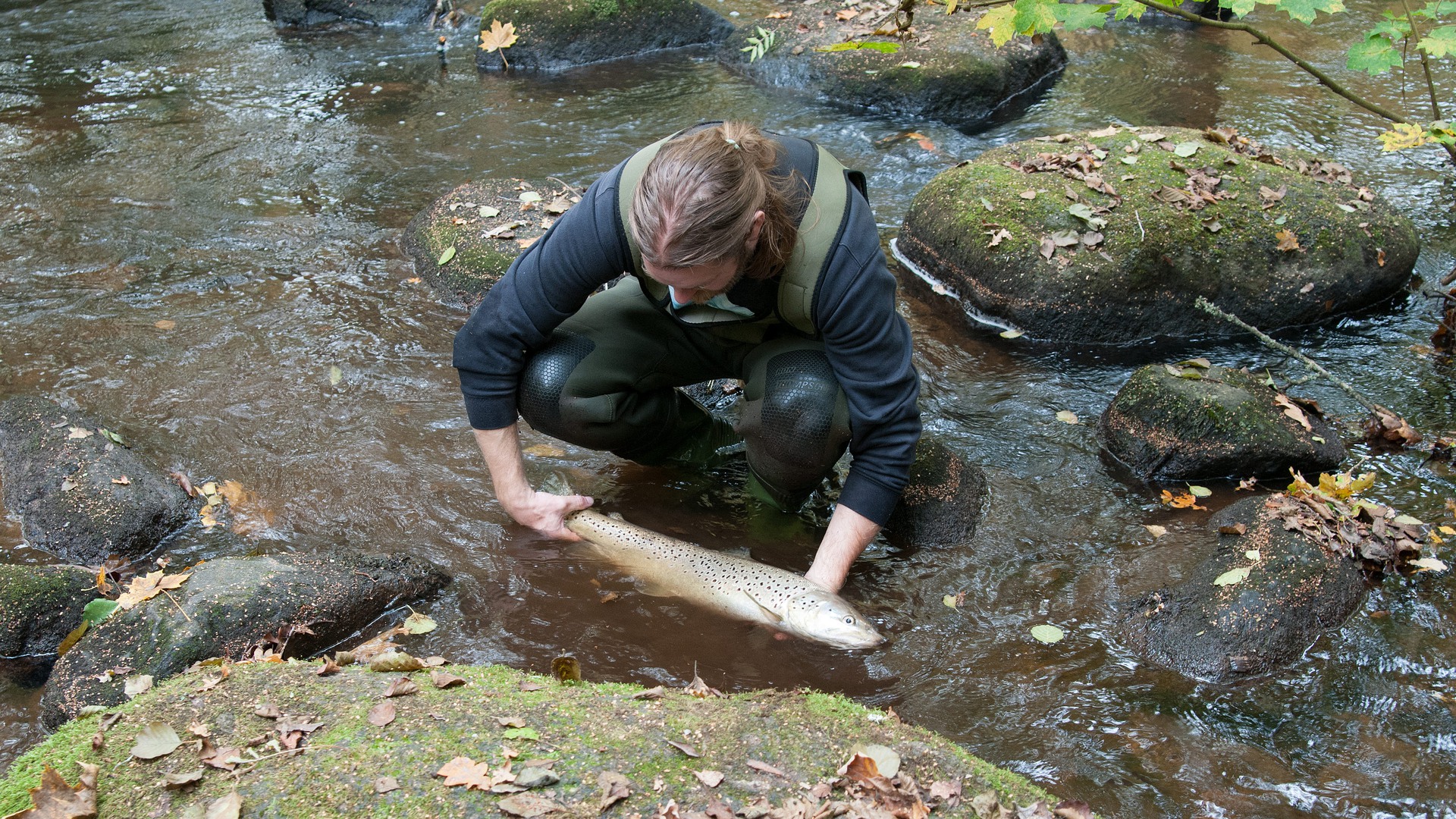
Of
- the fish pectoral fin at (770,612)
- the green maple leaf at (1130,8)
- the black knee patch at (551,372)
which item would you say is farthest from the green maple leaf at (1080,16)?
the fish pectoral fin at (770,612)

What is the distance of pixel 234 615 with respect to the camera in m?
3.38

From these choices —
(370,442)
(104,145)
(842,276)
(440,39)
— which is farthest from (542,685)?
(440,39)

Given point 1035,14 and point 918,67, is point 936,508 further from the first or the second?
point 918,67

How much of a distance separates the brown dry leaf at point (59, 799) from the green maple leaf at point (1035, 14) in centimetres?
389

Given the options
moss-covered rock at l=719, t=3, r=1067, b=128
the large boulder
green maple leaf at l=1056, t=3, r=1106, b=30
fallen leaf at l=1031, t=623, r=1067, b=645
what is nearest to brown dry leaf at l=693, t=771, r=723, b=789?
fallen leaf at l=1031, t=623, r=1067, b=645

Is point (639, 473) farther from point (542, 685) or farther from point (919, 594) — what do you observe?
point (542, 685)

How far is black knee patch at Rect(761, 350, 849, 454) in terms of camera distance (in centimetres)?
362

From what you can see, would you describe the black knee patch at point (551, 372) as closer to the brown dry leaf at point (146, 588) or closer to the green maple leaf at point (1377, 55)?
the brown dry leaf at point (146, 588)

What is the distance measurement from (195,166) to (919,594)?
667cm

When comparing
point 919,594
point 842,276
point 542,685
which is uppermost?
point 842,276

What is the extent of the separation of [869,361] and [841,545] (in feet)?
2.17

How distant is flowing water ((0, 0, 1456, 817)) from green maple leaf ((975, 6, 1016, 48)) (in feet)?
6.03

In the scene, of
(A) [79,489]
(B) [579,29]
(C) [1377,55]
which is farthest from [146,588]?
(B) [579,29]

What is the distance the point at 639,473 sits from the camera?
15.2 ft
